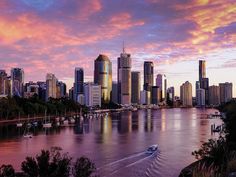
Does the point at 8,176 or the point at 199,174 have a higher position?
the point at 199,174

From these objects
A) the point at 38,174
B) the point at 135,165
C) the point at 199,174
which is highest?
the point at 199,174

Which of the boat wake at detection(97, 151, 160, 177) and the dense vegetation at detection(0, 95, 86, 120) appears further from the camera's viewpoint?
the dense vegetation at detection(0, 95, 86, 120)

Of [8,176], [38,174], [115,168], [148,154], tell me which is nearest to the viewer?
[8,176]

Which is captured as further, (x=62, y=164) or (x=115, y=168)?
(x=115, y=168)

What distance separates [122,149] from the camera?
53625mm

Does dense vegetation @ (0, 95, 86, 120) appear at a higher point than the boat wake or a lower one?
higher

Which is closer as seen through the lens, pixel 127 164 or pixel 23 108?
pixel 127 164

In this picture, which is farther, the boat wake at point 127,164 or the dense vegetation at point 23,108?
the dense vegetation at point 23,108

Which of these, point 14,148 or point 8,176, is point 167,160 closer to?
point 14,148

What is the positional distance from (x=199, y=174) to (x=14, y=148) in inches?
1964

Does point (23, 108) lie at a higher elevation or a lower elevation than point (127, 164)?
higher

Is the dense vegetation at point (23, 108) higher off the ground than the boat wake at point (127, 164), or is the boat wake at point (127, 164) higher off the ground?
the dense vegetation at point (23, 108)

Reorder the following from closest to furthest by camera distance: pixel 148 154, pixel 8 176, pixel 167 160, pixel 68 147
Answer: pixel 8 176 < pixel 167 160 < pixel 148 154 < pixel 68 147

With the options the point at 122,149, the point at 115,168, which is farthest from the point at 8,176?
the point at 122,149
